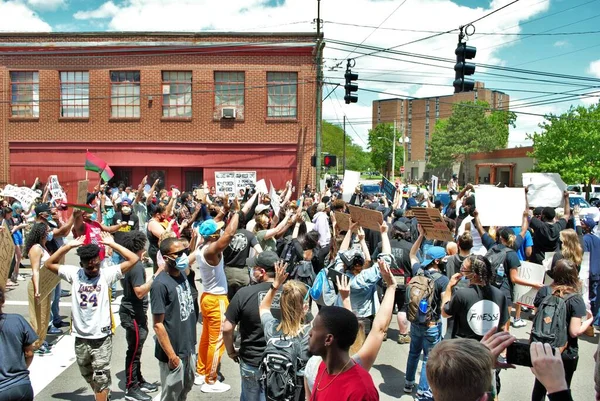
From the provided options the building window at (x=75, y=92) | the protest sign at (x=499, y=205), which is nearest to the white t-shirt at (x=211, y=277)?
the protest sign at (x=499, y=205)

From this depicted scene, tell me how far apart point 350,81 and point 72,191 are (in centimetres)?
1577

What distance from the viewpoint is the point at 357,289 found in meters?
5.98

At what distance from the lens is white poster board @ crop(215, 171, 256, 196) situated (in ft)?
66.5

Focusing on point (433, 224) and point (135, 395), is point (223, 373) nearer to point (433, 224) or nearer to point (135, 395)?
point (135, 395)

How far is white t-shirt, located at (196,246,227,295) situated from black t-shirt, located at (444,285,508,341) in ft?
8.49

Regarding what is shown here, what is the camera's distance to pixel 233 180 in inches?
867

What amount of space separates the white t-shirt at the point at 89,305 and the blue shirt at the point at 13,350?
3.47ft

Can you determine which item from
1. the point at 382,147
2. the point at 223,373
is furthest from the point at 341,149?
the point at 223,373

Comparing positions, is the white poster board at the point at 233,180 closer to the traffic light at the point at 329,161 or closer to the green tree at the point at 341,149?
the traffic light at the point at 329,161

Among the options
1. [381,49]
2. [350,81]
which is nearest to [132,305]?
[350,81]

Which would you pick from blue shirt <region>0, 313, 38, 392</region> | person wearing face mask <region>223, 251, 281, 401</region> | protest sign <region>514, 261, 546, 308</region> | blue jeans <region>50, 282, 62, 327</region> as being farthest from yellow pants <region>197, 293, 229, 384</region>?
protest sign <region>514, 261, 546, 308</region>

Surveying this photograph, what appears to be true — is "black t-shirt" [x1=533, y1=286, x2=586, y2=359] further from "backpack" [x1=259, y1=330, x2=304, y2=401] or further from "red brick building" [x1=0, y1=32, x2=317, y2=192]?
"red brick building" [x1=0, y1=32, x2=317, y2=192]

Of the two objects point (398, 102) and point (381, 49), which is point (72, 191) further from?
point (398, 102)

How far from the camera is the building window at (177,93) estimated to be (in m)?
25.5
